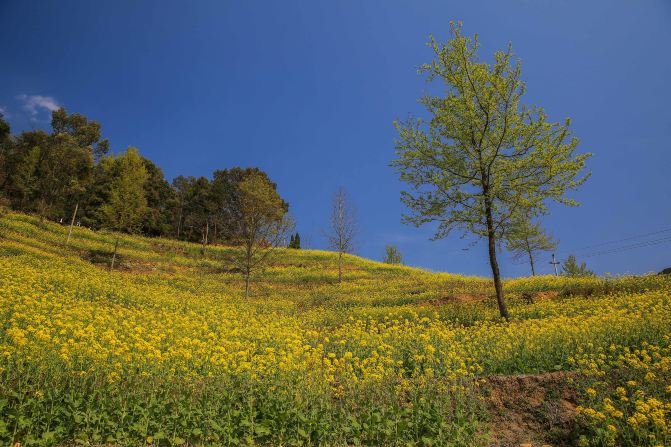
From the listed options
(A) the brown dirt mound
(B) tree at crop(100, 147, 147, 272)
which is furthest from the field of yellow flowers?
(B) tree at crop(100, 147, 147, 272)

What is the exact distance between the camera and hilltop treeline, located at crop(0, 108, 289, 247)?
3969 cm

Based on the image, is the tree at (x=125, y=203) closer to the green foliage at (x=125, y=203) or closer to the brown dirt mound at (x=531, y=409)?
the green foliage at (x=125, y=203)

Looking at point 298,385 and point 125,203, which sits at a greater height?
point 125,203

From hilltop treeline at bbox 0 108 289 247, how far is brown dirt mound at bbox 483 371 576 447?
20986mm

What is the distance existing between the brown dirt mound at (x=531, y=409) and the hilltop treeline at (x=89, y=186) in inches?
826

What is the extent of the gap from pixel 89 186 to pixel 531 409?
49052 mm

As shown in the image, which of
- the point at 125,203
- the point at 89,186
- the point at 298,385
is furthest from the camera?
the point at 89,186

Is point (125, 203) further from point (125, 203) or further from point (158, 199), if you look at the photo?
point (158, 199)

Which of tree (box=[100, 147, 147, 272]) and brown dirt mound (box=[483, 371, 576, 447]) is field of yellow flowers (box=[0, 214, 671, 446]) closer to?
brown dirt mound (box=[483, 371, 576, 447])

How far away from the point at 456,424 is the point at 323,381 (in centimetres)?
223

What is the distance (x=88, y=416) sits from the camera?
547cm

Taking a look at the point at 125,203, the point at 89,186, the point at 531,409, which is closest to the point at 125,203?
the point at 125,203

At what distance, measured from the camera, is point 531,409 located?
681cm

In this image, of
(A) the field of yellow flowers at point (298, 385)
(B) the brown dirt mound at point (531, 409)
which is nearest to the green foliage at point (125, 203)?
(A) the field of yellow flowers at point (298, 385)
